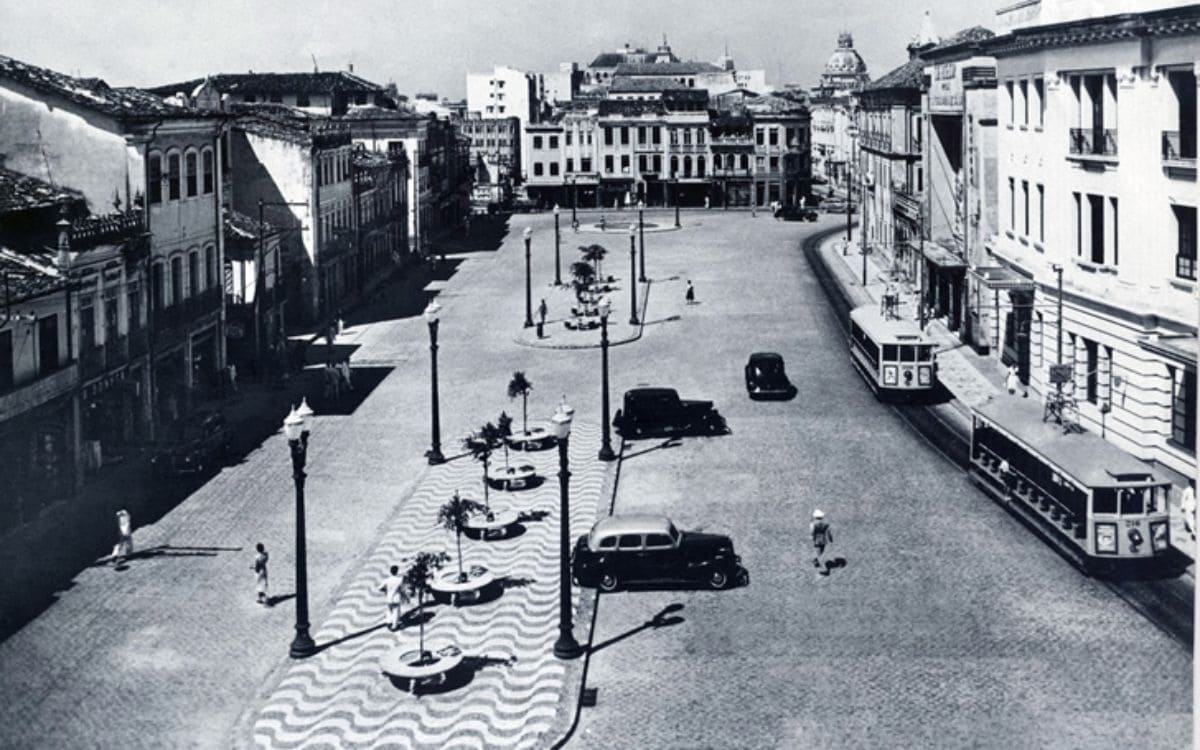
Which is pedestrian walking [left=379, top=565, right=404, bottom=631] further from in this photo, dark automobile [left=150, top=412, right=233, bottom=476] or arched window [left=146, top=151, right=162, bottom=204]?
arched window [left=146, top=151, right=162, bottom=204]

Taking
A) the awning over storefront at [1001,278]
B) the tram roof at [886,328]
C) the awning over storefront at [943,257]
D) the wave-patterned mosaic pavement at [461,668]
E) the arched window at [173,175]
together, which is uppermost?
the arched window at [173,175]

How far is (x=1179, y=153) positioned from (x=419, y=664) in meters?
25.8

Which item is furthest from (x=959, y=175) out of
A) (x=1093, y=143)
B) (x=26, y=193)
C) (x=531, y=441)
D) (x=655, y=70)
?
(x=655, y=70)

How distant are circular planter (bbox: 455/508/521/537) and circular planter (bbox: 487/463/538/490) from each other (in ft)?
11.8

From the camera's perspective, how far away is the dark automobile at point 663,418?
4622 cm

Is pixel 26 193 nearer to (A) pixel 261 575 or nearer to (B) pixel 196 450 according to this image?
(B) pixel 196 450

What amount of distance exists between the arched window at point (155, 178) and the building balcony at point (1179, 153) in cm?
3224

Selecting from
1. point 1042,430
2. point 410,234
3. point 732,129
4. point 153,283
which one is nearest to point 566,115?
point 732,129

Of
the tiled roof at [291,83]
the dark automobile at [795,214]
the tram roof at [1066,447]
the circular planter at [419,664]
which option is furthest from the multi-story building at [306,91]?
the circular planter at [419,664]

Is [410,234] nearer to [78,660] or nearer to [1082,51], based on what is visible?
[1082,51]

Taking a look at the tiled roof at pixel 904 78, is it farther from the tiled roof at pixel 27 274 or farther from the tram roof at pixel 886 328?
the tiled roof at pixel 27 274

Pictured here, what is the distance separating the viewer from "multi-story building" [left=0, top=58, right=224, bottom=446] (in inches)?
1737

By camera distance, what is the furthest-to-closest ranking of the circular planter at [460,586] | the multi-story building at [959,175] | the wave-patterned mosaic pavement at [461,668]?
the multi-story building at [959,175] < the circular planter at [460,586] < the wave-patterned mosaic pavement at [461,668]

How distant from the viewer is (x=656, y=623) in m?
29.0
